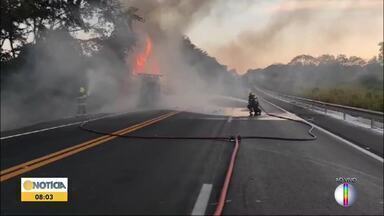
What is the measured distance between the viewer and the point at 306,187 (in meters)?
7.52

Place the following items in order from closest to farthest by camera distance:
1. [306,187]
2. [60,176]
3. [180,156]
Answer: [306,187], [60,176], [180,156]

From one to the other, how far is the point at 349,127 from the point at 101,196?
14.6 m

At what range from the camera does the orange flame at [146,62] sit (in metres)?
35.9

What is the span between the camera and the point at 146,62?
3709 centimetres

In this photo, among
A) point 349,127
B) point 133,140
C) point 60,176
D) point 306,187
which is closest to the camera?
point 306,187

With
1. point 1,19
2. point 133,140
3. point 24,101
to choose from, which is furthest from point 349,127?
point 1,19

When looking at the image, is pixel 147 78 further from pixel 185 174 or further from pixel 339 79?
pixel 339 79

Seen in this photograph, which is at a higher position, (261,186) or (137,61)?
(137,61)

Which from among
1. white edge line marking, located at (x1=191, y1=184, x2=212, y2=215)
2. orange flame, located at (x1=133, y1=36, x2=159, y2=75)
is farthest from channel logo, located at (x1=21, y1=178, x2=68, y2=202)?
orange flame, located at (x1=133, y1=36, x2=159, y2=75)

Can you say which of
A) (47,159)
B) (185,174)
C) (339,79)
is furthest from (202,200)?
(339,79)

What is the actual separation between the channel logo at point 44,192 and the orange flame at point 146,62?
28817 mm

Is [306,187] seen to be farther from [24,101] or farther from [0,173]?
[24,101]

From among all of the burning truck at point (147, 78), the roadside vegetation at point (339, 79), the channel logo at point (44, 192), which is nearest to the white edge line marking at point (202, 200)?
the channel logo at point (44, 192)

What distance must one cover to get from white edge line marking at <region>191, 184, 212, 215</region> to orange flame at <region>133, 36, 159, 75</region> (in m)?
Answer: 28.0
